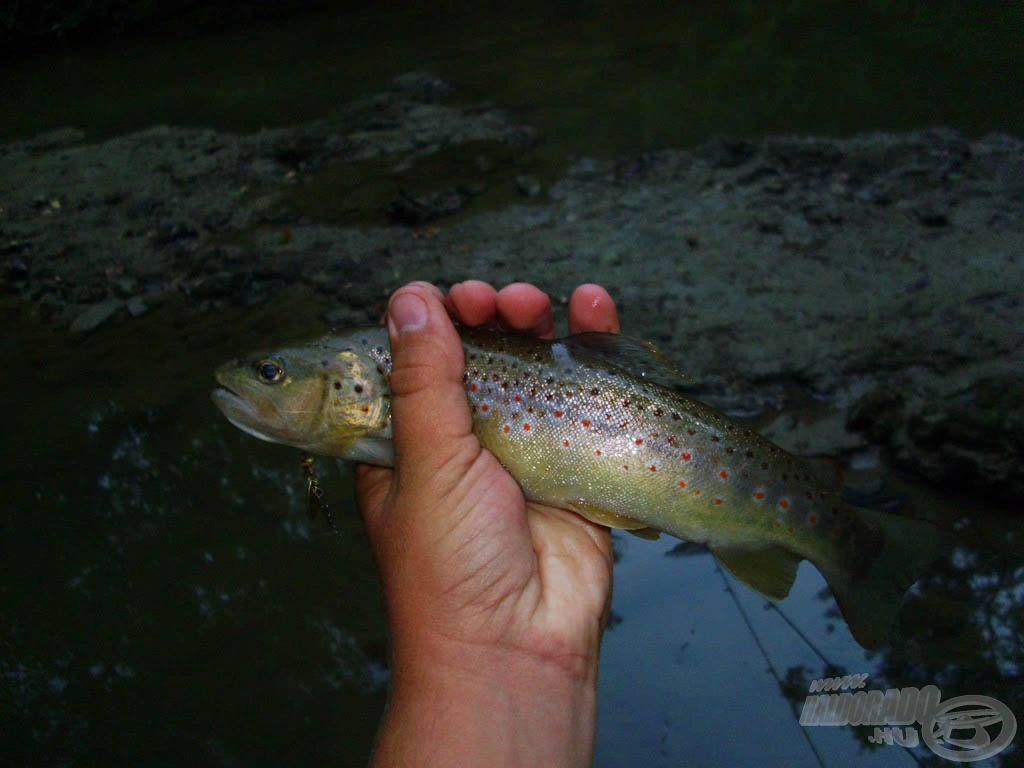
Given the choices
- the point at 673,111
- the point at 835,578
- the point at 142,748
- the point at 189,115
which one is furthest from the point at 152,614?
the point at 189,115

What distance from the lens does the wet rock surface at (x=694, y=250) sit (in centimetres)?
436

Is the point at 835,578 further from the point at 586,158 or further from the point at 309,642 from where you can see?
the point at 586,158

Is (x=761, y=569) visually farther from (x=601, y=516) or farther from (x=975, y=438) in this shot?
(x=975, y=438)

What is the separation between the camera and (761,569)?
8.79 feet

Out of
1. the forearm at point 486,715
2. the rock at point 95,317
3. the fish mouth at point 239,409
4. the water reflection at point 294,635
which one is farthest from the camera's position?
the rock at point 95,317

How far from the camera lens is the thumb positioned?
2424 millimetres

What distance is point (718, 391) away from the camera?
446 cm

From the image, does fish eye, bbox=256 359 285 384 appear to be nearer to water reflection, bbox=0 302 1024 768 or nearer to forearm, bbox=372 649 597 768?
forearm, bbox=372 649 597 768

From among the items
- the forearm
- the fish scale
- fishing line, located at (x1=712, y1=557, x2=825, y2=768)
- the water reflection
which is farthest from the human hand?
fishing line, located at (x1=712, y1=557, x2=825, y2=768)

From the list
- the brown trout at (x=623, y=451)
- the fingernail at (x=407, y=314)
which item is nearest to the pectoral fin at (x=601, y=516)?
the brown trout at (x=623, y=451)

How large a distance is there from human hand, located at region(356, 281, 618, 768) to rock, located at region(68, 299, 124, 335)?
4414 mm

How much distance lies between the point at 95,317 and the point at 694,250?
467cm
